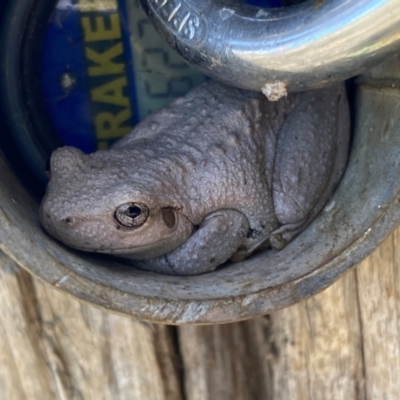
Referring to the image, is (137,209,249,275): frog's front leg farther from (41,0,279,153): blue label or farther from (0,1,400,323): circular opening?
(41,0,279,153): blue label

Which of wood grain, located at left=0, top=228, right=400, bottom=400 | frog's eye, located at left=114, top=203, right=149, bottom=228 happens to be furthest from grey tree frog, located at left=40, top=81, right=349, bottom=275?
wood grain, located at left=0, top=228, right=400, bottom=400

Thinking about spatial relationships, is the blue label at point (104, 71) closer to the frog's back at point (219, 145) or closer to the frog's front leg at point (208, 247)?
the frog's back at point (219, 145)

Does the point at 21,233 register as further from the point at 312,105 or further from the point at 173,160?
the point at 312,105

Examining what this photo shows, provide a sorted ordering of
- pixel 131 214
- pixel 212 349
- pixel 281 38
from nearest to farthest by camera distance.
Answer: pixel 281 38
pixel 131 214
pixel 212 349

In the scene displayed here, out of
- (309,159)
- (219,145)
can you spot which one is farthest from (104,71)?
(309,159)

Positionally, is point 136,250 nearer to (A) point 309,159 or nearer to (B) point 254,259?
(B) point 254,259

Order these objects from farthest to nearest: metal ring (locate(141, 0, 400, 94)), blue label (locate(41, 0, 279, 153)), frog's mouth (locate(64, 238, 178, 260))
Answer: blue label (locate(41, 0, 279, 153)) → frog's mouth (locate(64, 238, 178, 260)) → metal ring (locate(141, 0, 400, 94))

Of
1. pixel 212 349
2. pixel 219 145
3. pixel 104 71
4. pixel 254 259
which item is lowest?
pixel 212 349

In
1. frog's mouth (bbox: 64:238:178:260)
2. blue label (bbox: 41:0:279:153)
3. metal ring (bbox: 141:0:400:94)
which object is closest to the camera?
metal ring (bbox: 141:0:400:94)
